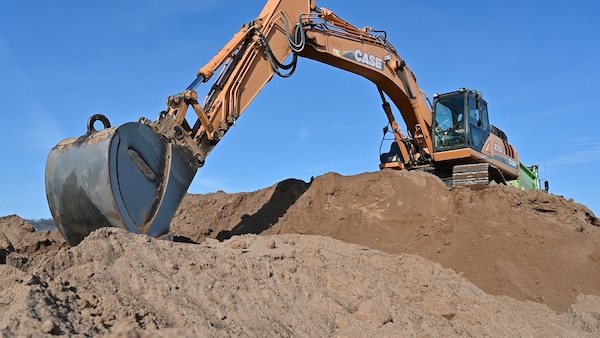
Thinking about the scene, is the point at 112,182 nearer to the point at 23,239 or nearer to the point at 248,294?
the point at 248,294

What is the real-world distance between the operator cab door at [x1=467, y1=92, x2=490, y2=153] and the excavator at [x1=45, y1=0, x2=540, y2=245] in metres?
0.02

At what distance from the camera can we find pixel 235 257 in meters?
5.89

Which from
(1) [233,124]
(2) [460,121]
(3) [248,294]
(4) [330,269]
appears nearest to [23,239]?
(1) [233,124]

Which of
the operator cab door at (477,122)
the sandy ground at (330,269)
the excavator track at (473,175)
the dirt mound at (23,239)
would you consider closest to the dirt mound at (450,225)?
the sandy ground at (330,269)

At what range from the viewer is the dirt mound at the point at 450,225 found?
966 cm

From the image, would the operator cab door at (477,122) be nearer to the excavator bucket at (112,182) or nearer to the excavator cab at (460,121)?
the excavator cab at (460,121)

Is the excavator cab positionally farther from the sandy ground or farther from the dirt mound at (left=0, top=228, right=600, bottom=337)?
the dirt mound at (left=0, top=228, right=600, bottom=337)

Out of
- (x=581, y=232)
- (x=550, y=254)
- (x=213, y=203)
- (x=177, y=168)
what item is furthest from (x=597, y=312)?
(x=213, y=203)

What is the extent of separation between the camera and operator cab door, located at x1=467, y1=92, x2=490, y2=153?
12.3 m

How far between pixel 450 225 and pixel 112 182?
20.7 ft

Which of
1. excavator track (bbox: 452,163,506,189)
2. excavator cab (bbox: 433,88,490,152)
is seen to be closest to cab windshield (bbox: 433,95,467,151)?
excavator cab (bbox: 433,88,490,152)

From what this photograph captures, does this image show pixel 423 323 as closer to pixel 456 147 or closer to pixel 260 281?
pixel 260 281

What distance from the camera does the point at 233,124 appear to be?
8.77m

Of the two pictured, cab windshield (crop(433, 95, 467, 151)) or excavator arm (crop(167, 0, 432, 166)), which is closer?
excavator arm (crop(167, 0, 432, 166))
